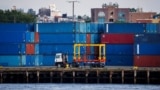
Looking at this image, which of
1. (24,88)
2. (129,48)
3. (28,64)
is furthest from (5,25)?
(24,88)

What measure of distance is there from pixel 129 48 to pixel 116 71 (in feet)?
30.6

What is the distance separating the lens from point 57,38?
123 meters

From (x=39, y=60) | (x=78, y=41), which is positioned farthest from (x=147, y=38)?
(x=39, y=60)

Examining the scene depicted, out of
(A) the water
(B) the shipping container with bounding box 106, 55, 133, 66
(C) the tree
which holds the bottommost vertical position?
(A) the water

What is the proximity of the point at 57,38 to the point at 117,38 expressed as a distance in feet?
23.4

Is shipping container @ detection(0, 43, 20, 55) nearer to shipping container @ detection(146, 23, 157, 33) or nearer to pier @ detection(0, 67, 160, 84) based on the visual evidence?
pier @ detection(0, 67, 160, 84)

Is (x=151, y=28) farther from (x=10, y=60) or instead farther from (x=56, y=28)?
(x=10, y=60)

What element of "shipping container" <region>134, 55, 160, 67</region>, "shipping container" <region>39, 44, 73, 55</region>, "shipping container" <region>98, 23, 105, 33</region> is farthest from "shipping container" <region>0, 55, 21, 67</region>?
"shipping container" <region>134, 55, 160, 67</region>

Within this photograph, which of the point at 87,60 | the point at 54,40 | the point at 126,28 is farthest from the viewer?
the point at 126,28

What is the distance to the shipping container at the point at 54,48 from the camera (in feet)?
402

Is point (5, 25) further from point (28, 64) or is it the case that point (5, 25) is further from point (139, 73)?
point (139, 73)

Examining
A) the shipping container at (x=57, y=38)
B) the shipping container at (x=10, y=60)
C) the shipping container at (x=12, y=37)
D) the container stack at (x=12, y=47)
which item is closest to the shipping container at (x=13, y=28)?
the container stack at (x=12, y=47)

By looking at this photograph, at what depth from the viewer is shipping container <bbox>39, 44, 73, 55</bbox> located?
12250 cm

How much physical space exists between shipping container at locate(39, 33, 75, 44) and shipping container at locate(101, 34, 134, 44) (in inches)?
152
